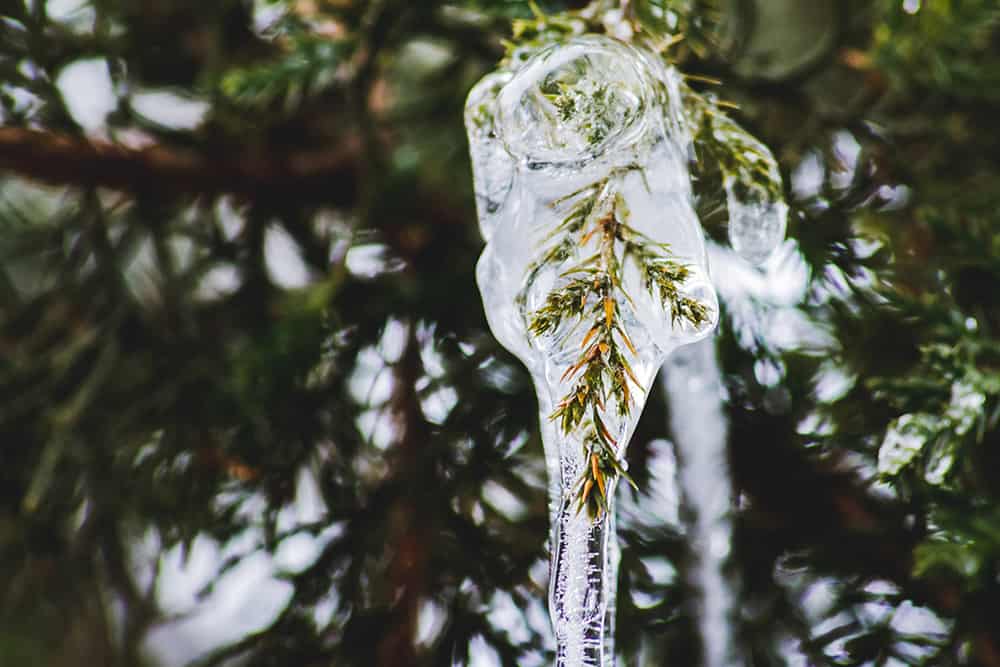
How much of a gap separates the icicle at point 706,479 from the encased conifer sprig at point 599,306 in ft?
0.84

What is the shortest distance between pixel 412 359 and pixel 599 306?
438 millimetres

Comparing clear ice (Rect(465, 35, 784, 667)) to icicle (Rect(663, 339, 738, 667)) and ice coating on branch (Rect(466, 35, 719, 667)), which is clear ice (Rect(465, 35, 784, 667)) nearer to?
ice coating on branch (Rect(466, 35, 719, 667))

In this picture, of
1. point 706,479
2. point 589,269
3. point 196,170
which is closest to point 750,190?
point 589,269

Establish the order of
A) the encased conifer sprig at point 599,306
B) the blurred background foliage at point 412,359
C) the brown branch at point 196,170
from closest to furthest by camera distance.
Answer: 1. the encased conifer sprig at point 599,306
2. the blurred background foliage at point 412,359
3. the brown branch at point 196,170

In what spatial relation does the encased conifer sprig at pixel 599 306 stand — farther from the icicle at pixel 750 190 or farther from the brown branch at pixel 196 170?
the brown branch at pixel 196 170

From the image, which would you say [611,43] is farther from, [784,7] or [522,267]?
[784,7]

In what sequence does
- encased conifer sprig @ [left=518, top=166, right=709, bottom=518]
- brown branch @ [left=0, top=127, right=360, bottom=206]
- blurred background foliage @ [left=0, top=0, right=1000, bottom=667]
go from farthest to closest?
brown branch @ [left=0, top=127, right=360, bottom=206] < blurred background foliage @ [left=0, top=0, right=1000, bottom=667] < encased conifer sprig @ [left=518, top=166, right=709, bottom=518]

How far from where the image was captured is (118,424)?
1.12 m

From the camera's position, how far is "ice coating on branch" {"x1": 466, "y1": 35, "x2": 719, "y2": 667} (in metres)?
0.55

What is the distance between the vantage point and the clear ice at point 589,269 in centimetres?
55

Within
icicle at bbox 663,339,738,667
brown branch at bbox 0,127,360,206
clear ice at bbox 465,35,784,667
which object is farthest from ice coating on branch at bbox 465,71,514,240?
brown branch at bbox 0,127,360,206

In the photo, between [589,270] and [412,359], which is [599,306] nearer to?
[589,270]

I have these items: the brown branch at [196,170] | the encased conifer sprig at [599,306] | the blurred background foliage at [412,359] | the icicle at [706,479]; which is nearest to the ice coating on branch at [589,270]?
the encased conifer sprig at [599,306]

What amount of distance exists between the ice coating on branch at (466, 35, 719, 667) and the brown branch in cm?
63
